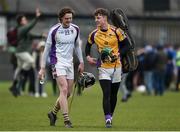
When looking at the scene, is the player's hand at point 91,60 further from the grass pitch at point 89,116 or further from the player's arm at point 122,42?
the grass pitch at point 89,116

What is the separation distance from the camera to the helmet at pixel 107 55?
52.0 feet

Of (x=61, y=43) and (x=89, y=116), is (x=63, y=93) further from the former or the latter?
(x=89, y=116)

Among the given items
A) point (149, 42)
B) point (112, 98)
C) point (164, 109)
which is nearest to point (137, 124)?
point (112, 98)

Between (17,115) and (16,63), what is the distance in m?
10.5

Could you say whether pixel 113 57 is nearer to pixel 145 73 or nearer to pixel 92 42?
pixel 92 42

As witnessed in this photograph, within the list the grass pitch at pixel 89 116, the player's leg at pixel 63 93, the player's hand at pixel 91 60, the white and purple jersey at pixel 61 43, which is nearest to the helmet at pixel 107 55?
the player's hand at pixel 91 60

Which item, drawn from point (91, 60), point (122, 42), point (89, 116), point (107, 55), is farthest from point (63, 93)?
point (89, 116)

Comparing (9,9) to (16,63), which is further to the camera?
(9,9)

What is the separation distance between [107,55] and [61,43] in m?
0.84

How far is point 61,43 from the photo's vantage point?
52.3 ft

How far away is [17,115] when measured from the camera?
1894 centimetres

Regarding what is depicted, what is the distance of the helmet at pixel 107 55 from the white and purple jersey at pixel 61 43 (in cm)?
57

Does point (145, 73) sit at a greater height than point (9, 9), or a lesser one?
lesser

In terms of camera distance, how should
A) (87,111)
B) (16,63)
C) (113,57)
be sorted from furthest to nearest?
(16,63)
(87,111)
(113,57)
